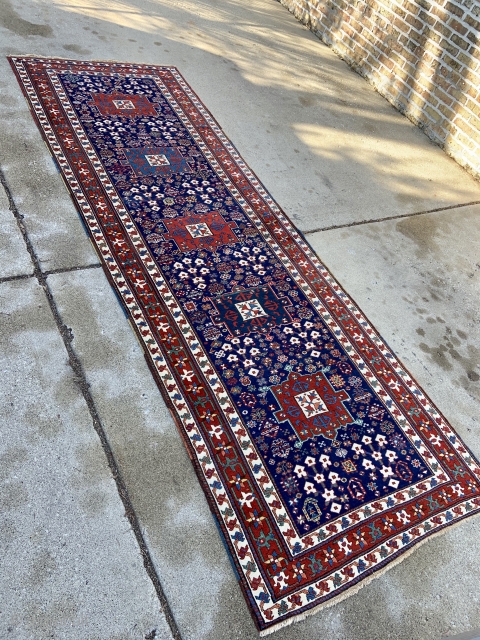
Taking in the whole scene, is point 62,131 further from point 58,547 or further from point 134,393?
point 58,547

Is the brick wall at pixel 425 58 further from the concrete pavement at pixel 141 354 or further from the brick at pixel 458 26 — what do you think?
the concrete pavement at pixel 141 354

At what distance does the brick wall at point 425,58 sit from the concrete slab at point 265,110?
0.13 m

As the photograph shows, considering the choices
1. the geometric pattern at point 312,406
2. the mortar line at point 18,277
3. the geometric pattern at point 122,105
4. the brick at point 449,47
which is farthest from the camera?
the brick at point 449,47

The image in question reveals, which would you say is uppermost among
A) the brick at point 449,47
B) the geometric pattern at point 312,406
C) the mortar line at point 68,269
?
the brick at point 449,47

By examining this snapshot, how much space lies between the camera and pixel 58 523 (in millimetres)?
1810

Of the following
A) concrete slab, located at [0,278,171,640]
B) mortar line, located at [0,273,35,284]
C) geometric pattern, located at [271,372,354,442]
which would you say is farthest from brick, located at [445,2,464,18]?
concrete slab, located at [0,278,171,640]

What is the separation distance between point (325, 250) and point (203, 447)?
1.63 m

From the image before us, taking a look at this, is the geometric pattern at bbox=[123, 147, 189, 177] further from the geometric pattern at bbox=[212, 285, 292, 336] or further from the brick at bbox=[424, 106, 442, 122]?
the brick at bbox=[424, 106, 442, 122]

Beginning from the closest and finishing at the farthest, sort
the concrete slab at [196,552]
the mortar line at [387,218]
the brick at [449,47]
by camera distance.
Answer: the concrete slab at [196,552] < the mortar line at [387,218] < the brick at [449,47]

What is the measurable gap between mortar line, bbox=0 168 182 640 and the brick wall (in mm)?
3613

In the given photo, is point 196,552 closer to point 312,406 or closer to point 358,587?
point 358,587

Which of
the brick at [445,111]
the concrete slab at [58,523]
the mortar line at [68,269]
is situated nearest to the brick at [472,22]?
the brick at [445,111]

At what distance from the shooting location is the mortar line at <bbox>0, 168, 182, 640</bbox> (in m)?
1.72

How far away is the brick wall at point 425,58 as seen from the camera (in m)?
4.21
